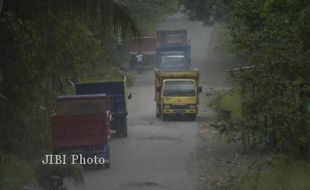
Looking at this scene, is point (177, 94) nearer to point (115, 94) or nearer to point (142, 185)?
point (115, 94)

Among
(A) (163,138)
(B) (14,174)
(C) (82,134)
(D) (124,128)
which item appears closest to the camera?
(B) (14,174)

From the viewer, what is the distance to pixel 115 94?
1069 inches

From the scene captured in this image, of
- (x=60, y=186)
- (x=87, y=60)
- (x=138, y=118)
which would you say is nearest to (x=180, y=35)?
(x=138, y=118)

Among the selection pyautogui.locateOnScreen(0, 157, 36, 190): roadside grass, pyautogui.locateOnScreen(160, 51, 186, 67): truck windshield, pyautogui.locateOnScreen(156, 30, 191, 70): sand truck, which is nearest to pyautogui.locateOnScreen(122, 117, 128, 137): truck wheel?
pyautogui.locateOnScreen(0, 157, 36, 190): roadside grass

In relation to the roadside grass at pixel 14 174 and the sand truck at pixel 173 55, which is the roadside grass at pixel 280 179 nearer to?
the roadside grass at pixel 14 174

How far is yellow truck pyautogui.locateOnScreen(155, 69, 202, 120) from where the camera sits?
32.1 metres

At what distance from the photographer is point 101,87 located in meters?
27.2

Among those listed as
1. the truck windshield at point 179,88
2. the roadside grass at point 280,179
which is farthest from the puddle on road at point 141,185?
the truck windshield at point 179,88

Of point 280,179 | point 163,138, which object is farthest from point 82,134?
point 163,138

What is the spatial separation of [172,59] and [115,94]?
2467 cm

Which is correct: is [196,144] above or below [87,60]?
below

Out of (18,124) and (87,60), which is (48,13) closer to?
(18,124)

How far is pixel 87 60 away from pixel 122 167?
373 centimetres

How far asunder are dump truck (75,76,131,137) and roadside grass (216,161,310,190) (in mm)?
11501
